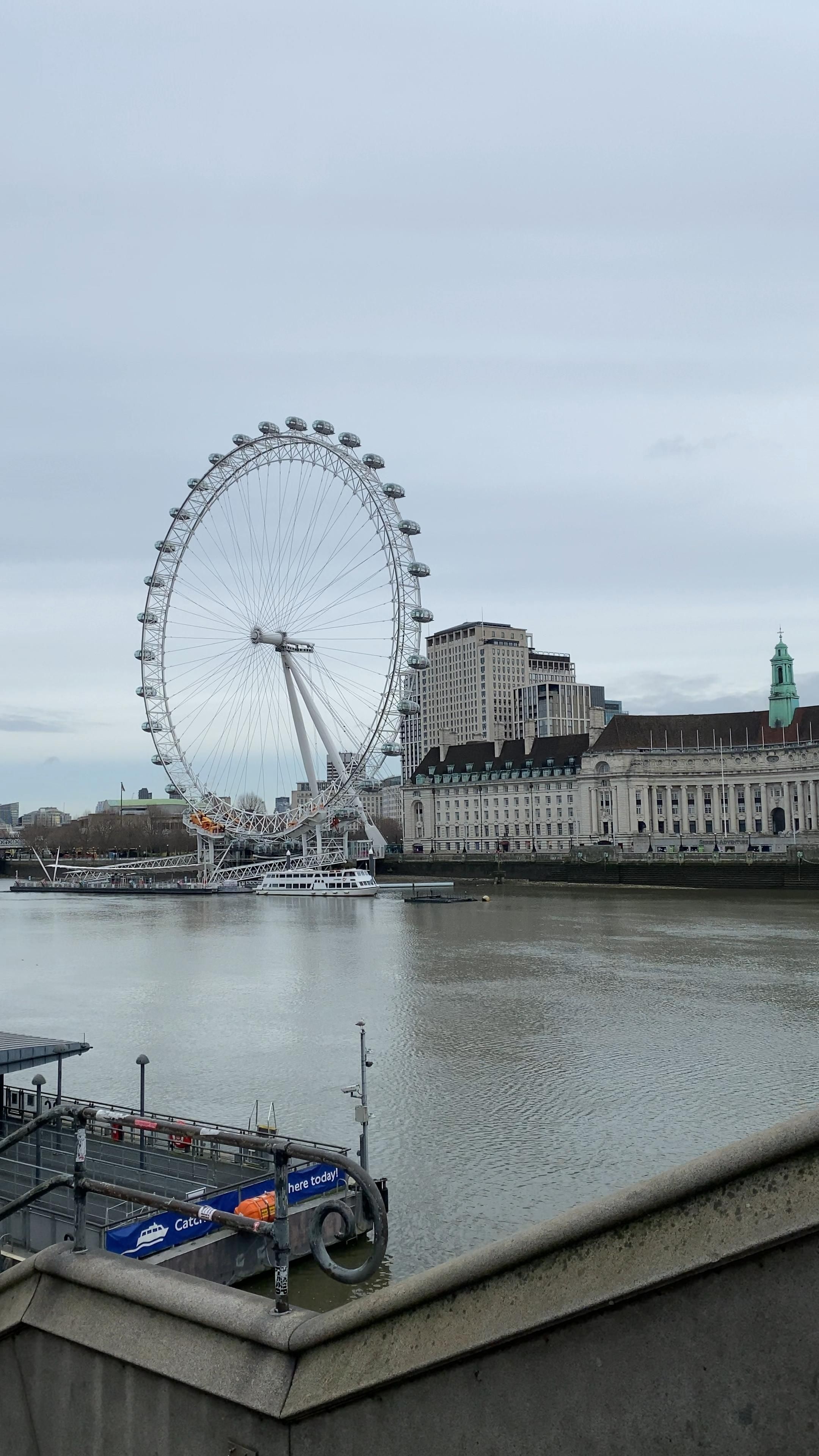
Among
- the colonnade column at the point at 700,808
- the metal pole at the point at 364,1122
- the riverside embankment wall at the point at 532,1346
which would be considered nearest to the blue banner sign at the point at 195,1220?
the metal pole at the point at 364,1122

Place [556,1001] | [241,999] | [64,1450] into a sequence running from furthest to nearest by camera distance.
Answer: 1. [241,999]
2. [556,1001]
3. [64,1450]

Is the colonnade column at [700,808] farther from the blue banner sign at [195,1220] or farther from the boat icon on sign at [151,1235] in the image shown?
the boat icon on sign at [151,1235]

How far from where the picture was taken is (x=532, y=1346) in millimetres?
3057

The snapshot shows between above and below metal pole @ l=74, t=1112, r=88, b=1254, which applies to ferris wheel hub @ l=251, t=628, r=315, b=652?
above

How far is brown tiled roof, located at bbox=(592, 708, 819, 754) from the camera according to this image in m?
117

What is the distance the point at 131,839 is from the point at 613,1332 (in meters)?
177

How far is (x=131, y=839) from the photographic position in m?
174

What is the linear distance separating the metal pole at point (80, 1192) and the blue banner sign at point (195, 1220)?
803 centimetres

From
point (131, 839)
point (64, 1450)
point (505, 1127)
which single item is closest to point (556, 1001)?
point (505, 1127)

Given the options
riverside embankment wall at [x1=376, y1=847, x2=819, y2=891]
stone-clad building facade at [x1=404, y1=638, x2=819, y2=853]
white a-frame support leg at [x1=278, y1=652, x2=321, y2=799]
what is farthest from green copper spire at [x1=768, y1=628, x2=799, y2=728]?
white a-frame support leg at [x1=278, y1=652, x2=321, y2=799]

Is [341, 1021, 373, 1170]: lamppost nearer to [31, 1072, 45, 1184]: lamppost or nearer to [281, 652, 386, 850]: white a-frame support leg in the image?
[31, 1072, 45, 1184]: lamppost

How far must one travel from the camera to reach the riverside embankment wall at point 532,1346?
274 centimetres

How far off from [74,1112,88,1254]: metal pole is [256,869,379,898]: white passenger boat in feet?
269

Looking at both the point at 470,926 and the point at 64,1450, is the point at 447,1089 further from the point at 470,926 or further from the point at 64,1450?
the point at 470,926
